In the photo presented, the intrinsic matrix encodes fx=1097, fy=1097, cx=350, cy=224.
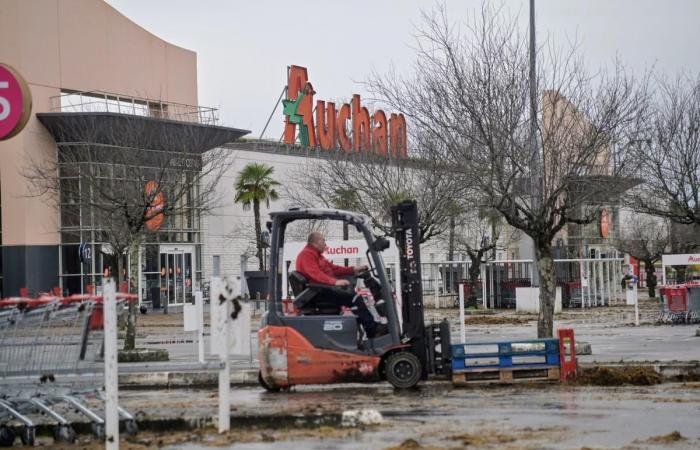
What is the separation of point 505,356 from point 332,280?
9.08 ft

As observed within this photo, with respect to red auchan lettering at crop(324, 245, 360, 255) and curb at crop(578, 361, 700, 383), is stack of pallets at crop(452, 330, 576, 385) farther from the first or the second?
red auchan lettering at crop(324, 245, 360, 255)

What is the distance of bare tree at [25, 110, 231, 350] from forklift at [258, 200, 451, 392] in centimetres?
654

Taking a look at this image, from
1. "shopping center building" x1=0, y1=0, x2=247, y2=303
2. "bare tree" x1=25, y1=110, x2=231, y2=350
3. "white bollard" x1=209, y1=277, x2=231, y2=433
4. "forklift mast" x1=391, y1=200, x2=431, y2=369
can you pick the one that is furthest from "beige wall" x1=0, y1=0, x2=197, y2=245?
"white bollard" x1=209, y1=277, x2=231, y2=433

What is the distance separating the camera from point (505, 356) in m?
15.3

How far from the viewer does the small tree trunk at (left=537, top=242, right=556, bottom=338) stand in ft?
66.1

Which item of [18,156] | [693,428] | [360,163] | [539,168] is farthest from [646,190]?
[18,156]

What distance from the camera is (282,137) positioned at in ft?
195

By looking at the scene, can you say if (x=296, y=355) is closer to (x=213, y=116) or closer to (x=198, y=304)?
(x=198, y=304)

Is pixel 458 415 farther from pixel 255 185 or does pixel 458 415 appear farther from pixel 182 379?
pixel 255 185

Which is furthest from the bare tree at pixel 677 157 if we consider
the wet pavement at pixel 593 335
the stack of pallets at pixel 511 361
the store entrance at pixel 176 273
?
the store entrance at pixel 176 273

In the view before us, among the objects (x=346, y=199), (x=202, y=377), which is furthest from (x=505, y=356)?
(x=346, y=199)

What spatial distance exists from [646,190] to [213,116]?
24.7 m

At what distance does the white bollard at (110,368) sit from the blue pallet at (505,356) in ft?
21.4

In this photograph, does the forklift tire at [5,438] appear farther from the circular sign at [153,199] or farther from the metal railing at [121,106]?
the metal railing at [121,106]
